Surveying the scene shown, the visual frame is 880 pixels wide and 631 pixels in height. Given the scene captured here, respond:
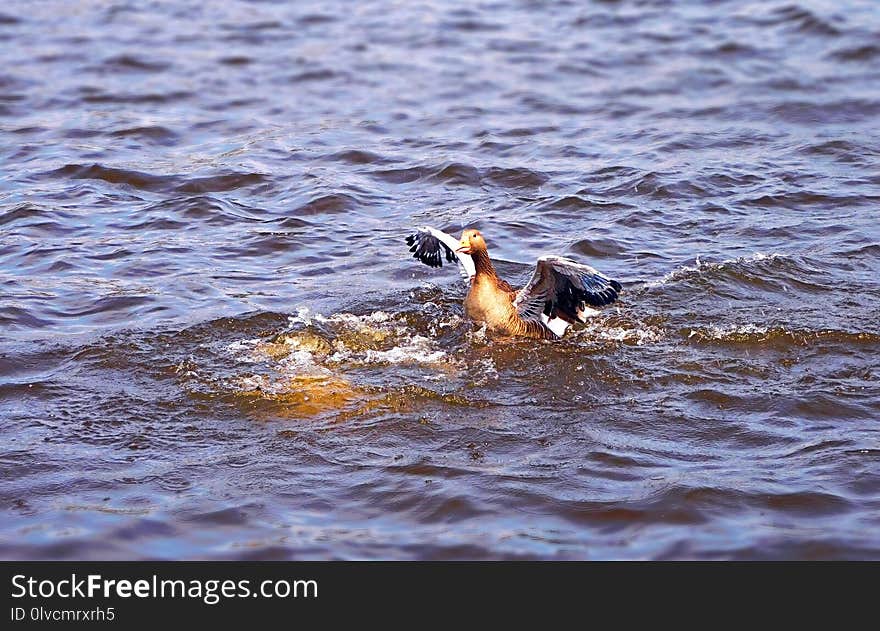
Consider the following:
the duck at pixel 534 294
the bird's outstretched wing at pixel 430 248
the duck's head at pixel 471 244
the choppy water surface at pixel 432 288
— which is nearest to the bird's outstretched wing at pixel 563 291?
the duck at pixel 534 294

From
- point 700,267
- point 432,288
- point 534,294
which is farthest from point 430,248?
point 700,267

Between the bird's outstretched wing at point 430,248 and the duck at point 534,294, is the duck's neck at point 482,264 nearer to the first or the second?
the duck at point 534,294

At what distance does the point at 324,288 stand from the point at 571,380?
2538 millimetres

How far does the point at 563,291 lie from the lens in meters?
9.12

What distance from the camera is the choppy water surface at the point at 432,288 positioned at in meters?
6.64

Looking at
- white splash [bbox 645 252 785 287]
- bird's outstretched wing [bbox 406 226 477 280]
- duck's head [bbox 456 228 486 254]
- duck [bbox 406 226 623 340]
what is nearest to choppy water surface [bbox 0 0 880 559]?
white splash [bbox 645 252 785 287]

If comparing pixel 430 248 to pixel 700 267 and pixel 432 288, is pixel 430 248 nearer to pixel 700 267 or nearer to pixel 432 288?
pixel 432 288

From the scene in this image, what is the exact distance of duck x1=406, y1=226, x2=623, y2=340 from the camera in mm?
8930

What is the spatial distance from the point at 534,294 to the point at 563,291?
29 centimetres

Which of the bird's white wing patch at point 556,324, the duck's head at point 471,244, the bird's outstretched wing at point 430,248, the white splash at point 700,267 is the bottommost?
the bird's white wing patch at point 556,324

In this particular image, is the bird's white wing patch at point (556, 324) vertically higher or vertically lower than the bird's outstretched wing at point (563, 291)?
lower

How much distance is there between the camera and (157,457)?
721cm

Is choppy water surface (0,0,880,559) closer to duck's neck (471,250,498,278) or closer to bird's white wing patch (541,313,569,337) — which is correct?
Result: bird's white wing patch (541,313,569,337)
